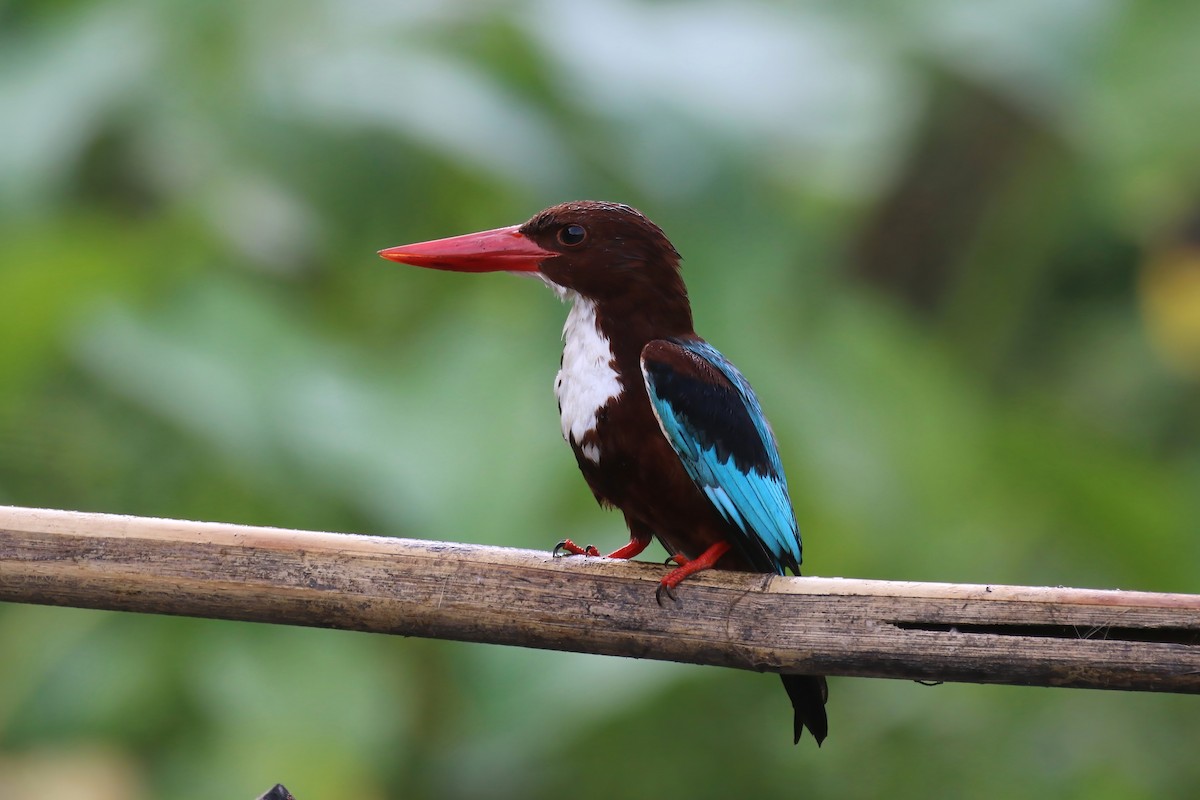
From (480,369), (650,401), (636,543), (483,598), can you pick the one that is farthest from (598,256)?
(480,369)

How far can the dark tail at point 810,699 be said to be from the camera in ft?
4.46

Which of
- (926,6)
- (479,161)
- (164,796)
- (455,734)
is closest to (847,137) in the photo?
(926,6)

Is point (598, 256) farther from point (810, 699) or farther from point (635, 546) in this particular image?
point (810, 699)

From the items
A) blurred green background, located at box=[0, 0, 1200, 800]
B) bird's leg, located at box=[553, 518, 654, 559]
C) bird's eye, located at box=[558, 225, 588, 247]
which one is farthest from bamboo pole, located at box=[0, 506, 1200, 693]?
blurred green background, located at box=[0, 0, 1200, 800]

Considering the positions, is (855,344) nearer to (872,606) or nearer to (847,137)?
(847,137)

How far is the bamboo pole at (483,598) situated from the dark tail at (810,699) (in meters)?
0.17

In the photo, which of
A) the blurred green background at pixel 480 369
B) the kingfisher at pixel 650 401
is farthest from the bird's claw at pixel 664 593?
the blurred green background at pixel 480 369

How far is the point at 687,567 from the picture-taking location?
1305mm

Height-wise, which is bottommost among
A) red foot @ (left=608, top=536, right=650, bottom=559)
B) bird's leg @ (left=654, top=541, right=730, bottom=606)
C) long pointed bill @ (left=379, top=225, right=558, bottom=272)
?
red foot @ (left=608, top=536, right=650, bottom=559)

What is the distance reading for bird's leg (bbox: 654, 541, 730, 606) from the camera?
1.25 meters

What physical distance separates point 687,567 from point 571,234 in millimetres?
383

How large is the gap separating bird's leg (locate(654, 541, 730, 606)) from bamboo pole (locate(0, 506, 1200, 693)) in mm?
14

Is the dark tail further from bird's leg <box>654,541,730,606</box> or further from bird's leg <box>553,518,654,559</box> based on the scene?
bird's leg <box>553,518,654,559</box>

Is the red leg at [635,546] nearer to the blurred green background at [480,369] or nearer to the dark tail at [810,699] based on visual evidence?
the dark tail at [810,699]
